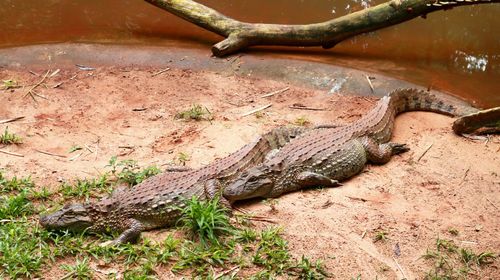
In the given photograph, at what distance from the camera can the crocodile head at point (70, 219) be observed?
479 cm

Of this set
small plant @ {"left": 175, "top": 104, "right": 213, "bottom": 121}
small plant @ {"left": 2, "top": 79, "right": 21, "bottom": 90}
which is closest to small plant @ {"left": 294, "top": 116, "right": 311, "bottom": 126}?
small plant @ {"left": 175, "top": 104, "right": 213, "bottom": 121}

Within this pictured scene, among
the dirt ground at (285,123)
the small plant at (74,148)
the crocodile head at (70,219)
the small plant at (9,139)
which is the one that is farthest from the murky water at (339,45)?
the crocodile head at (70,219)

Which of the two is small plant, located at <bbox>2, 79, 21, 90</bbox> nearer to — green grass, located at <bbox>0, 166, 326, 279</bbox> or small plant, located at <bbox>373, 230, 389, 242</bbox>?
green grass, located at <bbox>0, 166, 326, 279</bbox>

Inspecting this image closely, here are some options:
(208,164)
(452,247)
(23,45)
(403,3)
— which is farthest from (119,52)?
(452,247)

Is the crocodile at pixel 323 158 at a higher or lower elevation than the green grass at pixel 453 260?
higher

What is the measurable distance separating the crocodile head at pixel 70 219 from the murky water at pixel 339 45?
458 centimetres

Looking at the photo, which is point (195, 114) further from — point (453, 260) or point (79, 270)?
point (453, 260)

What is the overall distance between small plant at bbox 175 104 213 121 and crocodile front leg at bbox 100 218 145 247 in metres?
2.10

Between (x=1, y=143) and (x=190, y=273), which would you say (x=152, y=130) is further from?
(x=190, y=273)

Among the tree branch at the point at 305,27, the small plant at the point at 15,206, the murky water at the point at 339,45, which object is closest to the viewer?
the small plant at the point at 15,206

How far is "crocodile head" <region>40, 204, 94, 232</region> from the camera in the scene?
479cm

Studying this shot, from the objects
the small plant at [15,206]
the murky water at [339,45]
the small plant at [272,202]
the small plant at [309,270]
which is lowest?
the small plant at [309,270]

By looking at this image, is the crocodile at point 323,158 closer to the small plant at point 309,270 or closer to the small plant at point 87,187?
the small plant at point 309,270

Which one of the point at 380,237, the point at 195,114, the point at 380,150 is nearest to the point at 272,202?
the point at 380,237
